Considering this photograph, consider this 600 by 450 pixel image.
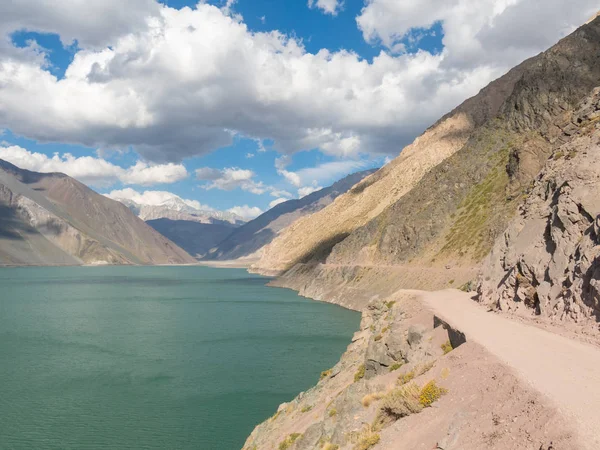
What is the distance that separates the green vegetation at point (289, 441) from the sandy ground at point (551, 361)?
9.52m

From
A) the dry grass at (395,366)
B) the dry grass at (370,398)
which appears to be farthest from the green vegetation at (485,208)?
the dry grass at (370,398)

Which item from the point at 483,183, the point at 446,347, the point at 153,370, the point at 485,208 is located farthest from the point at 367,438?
the point at 483,183

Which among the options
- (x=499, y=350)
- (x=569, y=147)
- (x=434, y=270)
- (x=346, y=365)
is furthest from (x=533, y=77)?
(x=499, y=350)

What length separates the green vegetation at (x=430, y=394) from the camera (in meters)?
17.2

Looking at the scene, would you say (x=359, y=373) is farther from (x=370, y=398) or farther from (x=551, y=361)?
(x=551, y=361)

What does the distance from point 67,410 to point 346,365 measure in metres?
26.2

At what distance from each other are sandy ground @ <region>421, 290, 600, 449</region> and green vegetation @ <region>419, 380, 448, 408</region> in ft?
7.73

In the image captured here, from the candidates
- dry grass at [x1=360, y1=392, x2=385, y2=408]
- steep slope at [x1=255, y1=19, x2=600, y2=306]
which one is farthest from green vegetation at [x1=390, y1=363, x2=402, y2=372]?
steep slope at [x1=255, y1=19, x2=600, y2=306]

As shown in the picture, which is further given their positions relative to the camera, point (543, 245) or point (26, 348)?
point (26, 348)

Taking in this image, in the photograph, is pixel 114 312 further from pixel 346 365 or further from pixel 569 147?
pixel 569 147

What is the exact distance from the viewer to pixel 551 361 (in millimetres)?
17703

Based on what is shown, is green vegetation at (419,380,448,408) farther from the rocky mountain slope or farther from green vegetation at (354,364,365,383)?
green vegetation at (354,364,365,383)

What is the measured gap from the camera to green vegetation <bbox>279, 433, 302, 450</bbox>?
80.3 feet

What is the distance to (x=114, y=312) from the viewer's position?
10831cm
